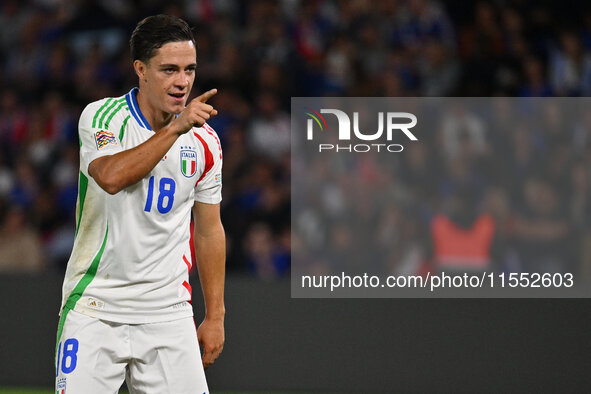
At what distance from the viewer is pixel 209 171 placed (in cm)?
380

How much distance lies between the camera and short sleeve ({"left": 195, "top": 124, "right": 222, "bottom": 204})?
148 inches

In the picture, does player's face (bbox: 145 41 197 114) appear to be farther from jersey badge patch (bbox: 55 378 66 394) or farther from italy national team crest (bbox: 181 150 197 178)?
jersey badge patch (bbox: 55 378 66 394)

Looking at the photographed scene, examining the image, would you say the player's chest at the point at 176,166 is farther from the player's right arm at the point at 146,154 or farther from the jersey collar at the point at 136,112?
the player's right arm at the point at 146,154

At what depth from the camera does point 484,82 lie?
28.8ft

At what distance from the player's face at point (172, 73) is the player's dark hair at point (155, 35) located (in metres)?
0.02

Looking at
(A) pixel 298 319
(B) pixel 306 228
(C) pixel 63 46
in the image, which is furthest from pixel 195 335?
(C) pixel 63 46

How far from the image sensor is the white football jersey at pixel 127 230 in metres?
3.54

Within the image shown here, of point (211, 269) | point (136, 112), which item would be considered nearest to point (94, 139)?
point (136, 112)

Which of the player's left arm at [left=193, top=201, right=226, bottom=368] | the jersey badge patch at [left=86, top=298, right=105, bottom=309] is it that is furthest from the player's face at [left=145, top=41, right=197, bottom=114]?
the jersey badge patch at [left=86, top=298, right=105, bottom=309]

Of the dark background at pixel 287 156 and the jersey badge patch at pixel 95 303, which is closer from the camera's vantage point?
the jersey badge patch at pixel 95 303

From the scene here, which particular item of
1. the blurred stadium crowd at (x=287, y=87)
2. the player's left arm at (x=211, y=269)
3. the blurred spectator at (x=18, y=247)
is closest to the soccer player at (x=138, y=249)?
the player's left arm at (x=211, y=269)

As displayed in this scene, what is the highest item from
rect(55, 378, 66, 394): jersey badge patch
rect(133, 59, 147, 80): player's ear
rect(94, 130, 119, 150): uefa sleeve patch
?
rect(133, 59, 147, 80): player's ear

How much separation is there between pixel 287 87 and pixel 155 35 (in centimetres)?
589

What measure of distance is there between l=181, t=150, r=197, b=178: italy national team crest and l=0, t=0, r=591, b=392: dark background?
12.4 ft
